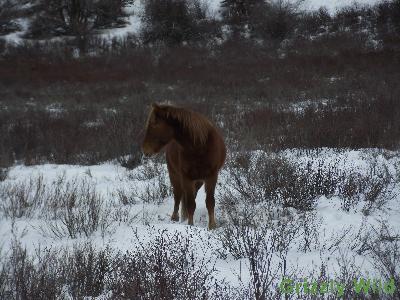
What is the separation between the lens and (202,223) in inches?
159

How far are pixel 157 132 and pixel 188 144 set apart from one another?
32cm

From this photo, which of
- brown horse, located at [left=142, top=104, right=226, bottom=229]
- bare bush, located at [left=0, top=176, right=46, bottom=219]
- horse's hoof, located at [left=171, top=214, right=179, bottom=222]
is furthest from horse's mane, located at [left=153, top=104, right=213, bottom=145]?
bare bush, located at [left=0, top=176, right=46, bottom=219]

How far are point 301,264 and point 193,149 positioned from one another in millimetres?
1469

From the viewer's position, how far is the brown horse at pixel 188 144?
339 centimetres

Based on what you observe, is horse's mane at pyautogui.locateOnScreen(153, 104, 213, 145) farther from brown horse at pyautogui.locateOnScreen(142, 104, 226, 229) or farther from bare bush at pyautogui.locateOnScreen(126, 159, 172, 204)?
bare bush at pyautogui.locateOnScreen(126, 159, 172, 204)

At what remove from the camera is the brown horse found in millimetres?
3387

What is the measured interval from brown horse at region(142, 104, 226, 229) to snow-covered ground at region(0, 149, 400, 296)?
459mm

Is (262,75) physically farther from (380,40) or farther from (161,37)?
(161,37)

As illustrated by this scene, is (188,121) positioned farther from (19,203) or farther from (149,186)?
(19,203)

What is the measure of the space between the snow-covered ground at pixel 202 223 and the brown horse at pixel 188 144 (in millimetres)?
459

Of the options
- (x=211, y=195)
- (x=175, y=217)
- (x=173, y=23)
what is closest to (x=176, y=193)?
(x=175, y=217)

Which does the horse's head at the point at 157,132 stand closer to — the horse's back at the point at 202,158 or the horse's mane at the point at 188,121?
the horse's mane at the point at 188,121

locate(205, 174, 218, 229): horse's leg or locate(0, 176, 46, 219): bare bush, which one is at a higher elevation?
locate(205, 174, 218, 229): horse's leg

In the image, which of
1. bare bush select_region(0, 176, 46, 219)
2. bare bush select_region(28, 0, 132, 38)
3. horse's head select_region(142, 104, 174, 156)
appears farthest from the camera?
bare bush select_region(28, 0, 132, 38)
